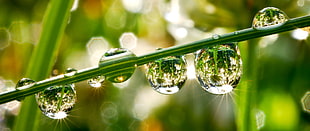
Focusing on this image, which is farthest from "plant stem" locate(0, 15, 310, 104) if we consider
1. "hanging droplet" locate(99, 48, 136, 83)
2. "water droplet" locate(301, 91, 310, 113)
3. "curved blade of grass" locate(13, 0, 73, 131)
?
"water droplet" locate(301, 91, 310, 113)

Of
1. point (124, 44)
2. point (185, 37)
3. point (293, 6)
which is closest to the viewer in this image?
point (293, 6)

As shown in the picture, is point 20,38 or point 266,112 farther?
point 20,38

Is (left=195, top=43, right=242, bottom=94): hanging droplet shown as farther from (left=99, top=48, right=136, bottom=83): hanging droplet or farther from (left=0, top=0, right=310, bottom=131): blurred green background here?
(left=0, top=0, right=310, bottom=131): blurred green background

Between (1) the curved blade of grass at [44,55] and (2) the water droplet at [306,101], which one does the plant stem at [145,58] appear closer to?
(1) the curved blade of grass at [44,55]

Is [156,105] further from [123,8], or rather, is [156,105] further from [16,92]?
[16,92]

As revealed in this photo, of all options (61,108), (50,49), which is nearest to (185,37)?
(50,49)

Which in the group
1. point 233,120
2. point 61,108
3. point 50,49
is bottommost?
point 61,108

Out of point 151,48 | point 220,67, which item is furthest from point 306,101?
point 220,67
